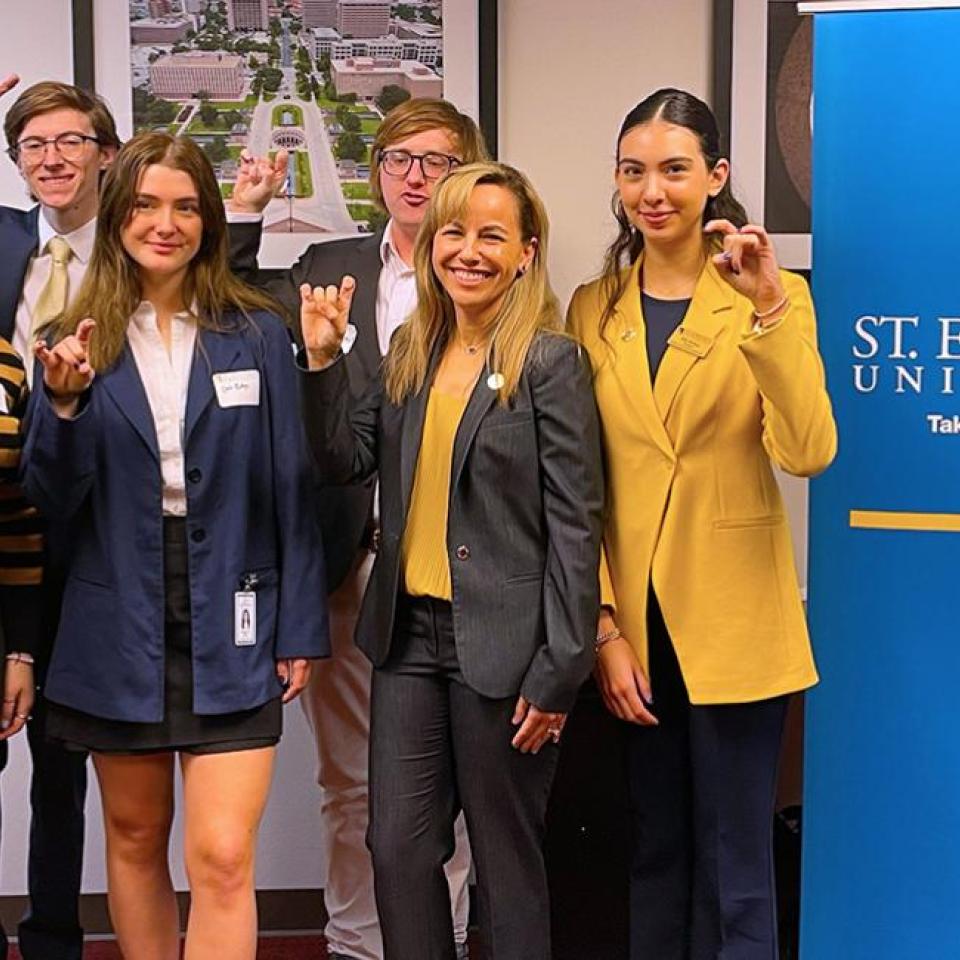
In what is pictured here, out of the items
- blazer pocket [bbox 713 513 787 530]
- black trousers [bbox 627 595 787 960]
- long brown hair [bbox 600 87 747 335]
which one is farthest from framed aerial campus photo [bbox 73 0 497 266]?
black trousers [bbox 627 595 787 960]

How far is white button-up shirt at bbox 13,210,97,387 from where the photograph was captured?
2.86 m

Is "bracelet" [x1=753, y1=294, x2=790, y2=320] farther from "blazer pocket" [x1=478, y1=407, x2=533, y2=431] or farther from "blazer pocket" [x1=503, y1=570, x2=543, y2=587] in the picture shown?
"blazer pocket" [x1=503, y1=570, x2=543, y2=587]

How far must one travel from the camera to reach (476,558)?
2.35m

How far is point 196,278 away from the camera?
2.53m

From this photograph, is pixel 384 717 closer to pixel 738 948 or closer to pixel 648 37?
pixel 738 948

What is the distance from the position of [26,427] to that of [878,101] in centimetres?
172

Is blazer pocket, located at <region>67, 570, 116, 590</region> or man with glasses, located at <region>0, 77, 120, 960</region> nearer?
blazer pocket, located at <region>67, 570, 116, 590</region>

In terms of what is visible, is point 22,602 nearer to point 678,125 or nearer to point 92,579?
point 92,579

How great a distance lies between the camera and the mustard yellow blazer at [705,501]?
2436 millimetres

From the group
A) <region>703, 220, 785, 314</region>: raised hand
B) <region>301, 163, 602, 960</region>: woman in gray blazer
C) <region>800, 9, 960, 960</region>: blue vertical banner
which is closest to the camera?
<region>703, 220, 785, 314</region>: raised hand

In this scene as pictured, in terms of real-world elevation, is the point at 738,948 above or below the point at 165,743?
below

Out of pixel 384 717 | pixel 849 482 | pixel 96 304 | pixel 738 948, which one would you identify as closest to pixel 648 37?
pixel 849 482

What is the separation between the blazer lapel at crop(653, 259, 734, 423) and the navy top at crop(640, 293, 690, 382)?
2 centimetres

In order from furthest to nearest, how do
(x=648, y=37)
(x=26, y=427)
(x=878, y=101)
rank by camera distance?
(x=648, y=37), (x=878, y=101), (x=26, y=427)
